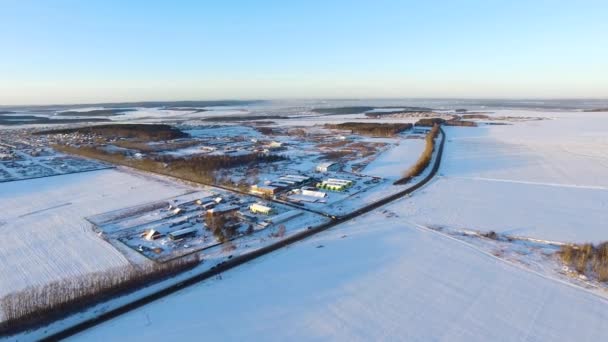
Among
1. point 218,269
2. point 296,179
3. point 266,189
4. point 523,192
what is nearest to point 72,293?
point 218,269

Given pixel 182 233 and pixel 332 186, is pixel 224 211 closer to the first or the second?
pixel 182 233

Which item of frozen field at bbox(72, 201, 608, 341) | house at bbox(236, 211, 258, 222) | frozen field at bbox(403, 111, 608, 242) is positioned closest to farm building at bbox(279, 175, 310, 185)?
house at bbox(236, 211, 258, 222)

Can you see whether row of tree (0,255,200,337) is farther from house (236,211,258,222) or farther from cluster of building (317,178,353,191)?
cluster of building (317,178,353,191)

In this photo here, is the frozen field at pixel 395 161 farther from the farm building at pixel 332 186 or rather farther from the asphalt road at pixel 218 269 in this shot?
the asphalt road at pixel 218 269

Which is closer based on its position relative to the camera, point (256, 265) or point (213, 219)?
point (256, 265)

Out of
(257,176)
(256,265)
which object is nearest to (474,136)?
(257,176)

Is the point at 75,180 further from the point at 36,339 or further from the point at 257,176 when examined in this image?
the point at 36,339
